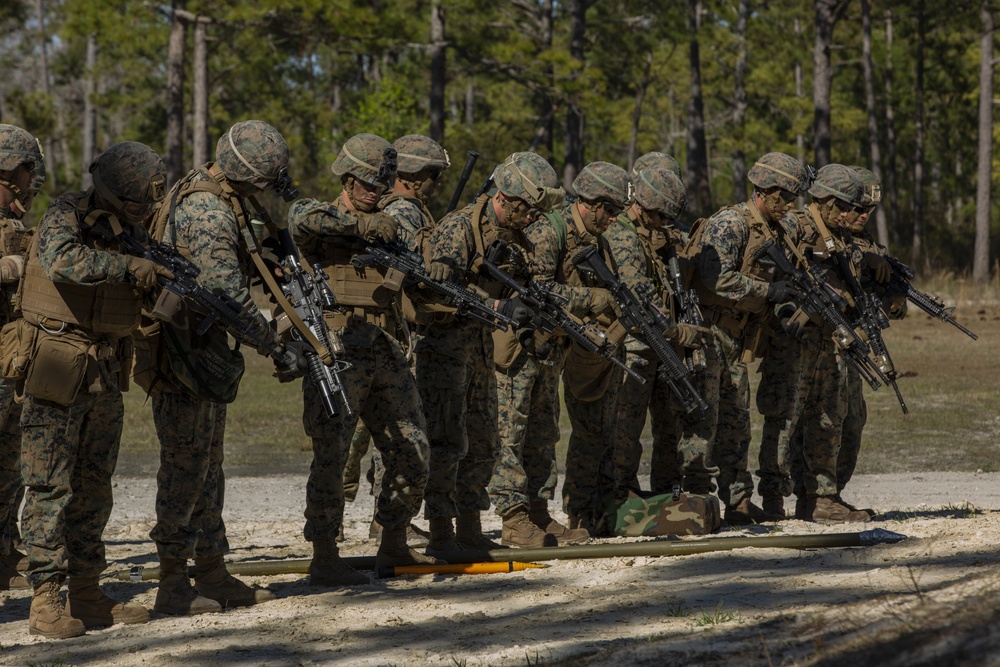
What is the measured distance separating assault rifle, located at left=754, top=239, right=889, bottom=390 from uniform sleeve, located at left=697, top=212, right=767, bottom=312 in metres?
0.20

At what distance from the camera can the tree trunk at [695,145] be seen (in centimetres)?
3478

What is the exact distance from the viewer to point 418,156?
25.3ft

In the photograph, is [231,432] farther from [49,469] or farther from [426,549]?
[49,469]

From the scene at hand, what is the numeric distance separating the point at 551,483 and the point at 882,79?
39.9 m

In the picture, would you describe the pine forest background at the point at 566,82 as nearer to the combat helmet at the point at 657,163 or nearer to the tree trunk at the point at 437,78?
the tree trunk at the point at 437,78

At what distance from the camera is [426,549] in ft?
24.6

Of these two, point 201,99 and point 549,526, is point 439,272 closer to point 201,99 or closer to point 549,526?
point 549,526

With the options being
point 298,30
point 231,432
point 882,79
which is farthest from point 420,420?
point 882,79

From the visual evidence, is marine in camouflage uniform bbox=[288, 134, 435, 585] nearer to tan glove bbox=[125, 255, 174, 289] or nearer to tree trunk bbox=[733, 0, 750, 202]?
tan glove bbox=[125, 255, 174, 289]

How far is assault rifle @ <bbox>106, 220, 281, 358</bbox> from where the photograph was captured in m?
5.76

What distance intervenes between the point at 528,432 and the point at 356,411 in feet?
5.58

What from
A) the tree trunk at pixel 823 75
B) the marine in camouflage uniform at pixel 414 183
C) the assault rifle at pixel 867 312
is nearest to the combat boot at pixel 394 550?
the marine in camouflage uniform at pixel 414 183

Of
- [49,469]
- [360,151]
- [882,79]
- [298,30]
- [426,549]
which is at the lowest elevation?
[426,549]

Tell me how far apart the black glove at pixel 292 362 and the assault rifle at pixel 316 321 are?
4 centimetres
